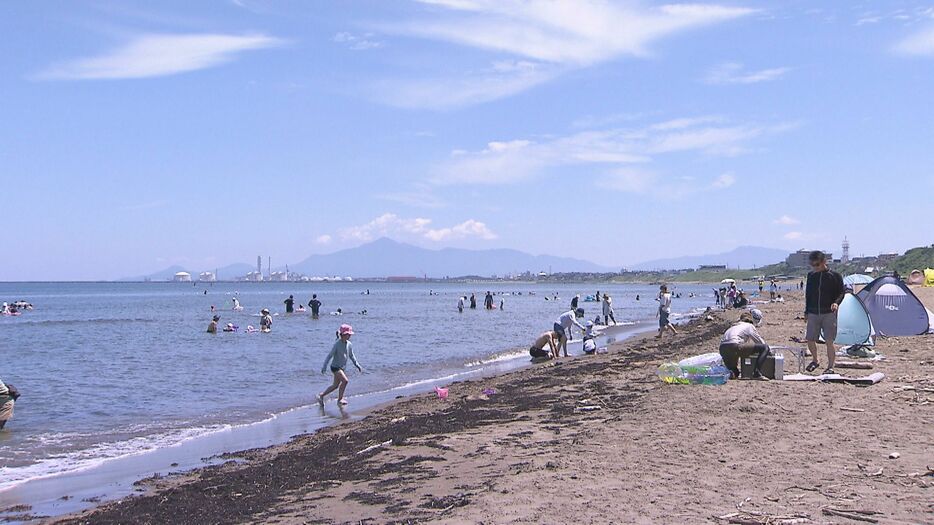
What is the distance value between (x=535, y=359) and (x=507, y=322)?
22859 millimetres

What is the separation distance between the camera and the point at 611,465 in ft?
22.7

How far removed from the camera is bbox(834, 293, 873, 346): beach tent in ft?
52.1

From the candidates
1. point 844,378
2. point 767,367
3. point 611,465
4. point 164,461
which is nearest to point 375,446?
point 164,461

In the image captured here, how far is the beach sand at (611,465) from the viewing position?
18.6 feet

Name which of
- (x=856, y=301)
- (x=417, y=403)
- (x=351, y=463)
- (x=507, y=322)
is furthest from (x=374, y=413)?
(x=507, y=322)

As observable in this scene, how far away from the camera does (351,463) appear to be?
8.52 m

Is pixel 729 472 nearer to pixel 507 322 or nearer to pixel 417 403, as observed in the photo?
pixel 417 403

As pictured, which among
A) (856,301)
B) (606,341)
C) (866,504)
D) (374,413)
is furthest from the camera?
(606,341)

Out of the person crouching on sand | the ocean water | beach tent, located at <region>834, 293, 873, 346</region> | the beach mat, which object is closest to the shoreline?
the ocean water

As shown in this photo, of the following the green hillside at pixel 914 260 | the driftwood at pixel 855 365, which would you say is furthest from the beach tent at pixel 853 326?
the green hillside at pixel 914 260

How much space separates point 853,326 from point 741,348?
620 cm

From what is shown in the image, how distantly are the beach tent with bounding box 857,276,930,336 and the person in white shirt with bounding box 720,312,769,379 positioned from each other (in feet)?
28.0

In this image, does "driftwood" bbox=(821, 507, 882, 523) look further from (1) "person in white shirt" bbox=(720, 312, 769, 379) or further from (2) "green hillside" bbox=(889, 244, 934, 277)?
(2) "green hillside" bbox=(889, 244, 934, 277)

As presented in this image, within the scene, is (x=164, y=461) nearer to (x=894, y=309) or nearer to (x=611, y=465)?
(x=611, y=465)
